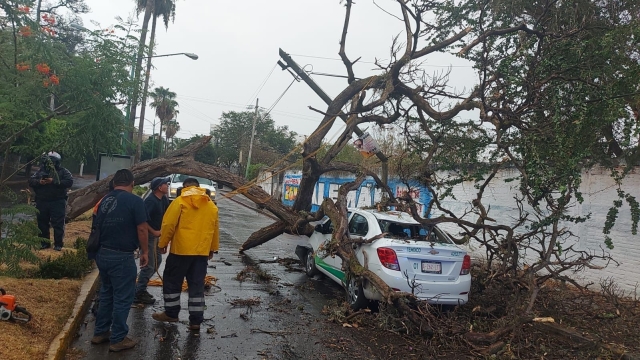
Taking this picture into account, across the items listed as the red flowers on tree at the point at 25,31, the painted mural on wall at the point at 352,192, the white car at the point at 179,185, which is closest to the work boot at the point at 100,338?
the red flowers on tree at the point at 25,31

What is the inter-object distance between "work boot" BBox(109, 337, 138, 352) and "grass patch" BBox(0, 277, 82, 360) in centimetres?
57

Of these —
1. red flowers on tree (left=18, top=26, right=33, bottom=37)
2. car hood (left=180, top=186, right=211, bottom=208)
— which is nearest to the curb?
car hood (left=180, top=186, right=211, bottom=208)

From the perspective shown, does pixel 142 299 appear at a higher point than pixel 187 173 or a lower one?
lower

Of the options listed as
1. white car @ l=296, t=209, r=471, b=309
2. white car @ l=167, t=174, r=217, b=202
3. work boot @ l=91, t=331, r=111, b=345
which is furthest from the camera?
white car @ l=167, t=174, r=217, b=202

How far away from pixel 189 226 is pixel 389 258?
9.31 feet

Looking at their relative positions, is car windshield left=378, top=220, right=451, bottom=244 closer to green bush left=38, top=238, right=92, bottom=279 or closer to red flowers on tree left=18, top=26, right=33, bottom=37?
green bush left=38, top=238, right=92, bottom=279

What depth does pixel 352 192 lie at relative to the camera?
69.3ft

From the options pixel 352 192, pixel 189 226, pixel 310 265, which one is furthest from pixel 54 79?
pixel 352 192

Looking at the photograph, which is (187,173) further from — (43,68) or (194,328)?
(43,68)

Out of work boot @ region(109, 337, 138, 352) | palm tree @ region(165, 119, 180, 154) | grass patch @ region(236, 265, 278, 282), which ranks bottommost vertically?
grass patch @ region(236, 265, 278, 282)

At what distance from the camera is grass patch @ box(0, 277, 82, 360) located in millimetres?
4184

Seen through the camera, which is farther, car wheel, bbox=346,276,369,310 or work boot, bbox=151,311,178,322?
car wheel, bbox=346,276,369,310

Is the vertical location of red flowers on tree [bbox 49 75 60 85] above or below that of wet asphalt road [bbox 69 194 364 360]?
above

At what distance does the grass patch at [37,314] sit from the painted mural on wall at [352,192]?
8395 millimetres
